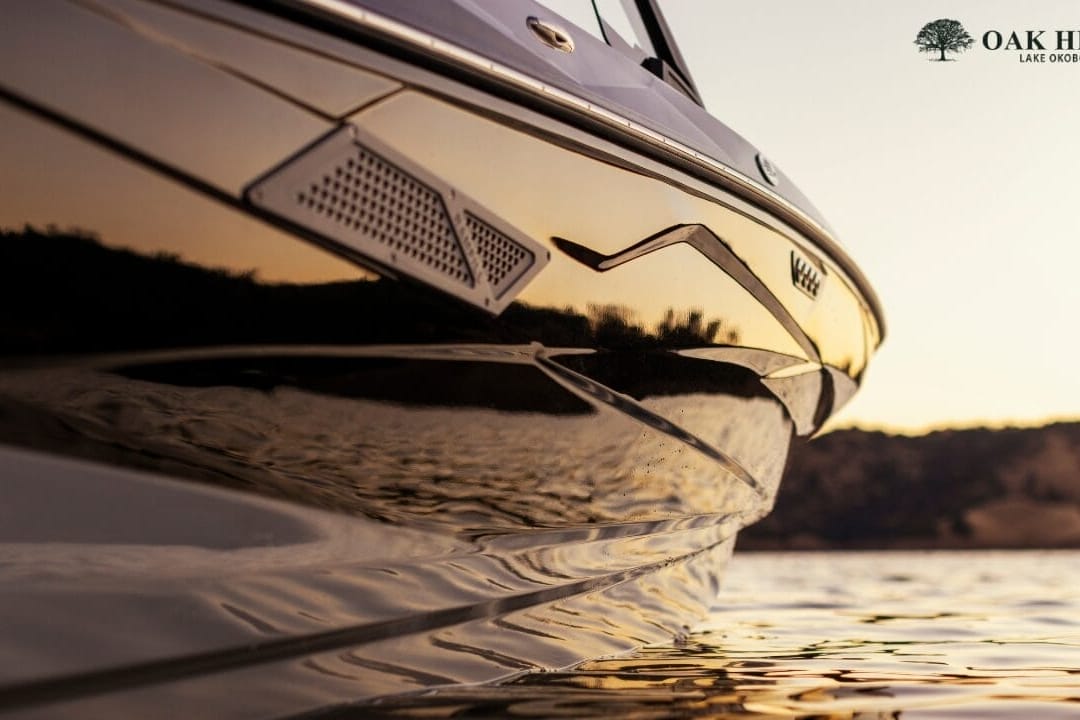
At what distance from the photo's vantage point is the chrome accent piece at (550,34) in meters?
1.67

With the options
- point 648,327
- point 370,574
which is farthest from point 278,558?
point 648,327

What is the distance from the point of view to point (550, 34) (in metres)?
1.70

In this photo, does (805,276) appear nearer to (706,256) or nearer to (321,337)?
(706,256)

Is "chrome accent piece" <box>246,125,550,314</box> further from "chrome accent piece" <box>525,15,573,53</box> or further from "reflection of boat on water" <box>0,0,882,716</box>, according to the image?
"chrome accent piece" <box>525,15,573,53</box>

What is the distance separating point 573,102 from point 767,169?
82 centimetres

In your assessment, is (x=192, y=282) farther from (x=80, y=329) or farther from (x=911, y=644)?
→ (x=911, y=644)

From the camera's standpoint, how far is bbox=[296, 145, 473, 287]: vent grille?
1268mm

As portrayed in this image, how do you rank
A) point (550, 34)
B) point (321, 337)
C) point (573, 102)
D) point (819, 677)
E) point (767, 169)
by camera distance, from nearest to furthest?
point (321, 337), point (573, 102), point (550, 34), point (819, 677), point (767, 169)

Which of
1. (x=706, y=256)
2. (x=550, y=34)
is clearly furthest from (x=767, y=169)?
(x=550, y=34)

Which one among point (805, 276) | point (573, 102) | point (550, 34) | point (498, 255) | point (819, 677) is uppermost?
point (550, 34)

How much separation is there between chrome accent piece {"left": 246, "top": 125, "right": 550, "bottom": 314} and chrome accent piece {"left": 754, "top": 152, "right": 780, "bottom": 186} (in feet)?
3.01

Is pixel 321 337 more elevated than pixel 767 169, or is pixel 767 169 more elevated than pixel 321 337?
pixel 767 169

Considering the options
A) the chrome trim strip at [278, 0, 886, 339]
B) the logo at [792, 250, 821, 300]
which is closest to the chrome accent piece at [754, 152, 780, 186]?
the chrome trim strip at [278, 0, 886, 339]

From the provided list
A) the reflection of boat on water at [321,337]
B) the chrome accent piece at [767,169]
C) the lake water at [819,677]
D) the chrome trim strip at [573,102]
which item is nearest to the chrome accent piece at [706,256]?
the reflection of boat on water at [321,337]
